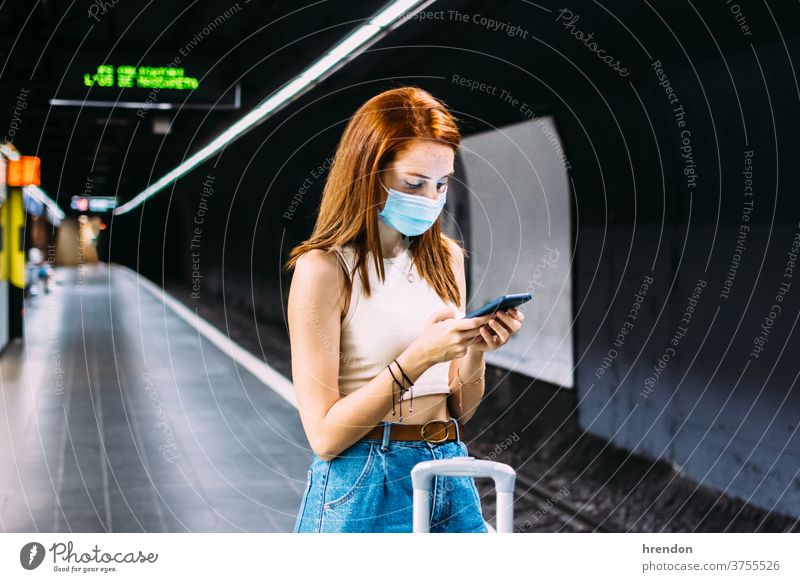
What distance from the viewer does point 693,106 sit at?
428cm

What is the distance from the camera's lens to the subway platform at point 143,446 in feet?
13.2

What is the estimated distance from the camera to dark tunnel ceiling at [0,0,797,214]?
4.38m

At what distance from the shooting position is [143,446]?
205 inches

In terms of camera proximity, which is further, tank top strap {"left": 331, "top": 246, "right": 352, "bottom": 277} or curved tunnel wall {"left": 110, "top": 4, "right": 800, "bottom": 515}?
curved tunnel wall {"left": 110, "top": 4, "right": 800, "bottom": 515}

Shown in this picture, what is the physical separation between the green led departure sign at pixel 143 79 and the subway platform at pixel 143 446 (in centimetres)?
95

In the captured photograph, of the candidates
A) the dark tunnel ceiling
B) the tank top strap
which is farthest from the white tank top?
the dark tunnel ceiling

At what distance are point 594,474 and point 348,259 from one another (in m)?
3.93

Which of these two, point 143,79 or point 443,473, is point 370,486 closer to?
point 443,473

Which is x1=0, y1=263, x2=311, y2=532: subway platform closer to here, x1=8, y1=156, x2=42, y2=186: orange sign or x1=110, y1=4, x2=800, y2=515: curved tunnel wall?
x1=110, y1=4, x2=800, y2=515: curved tunnel wall

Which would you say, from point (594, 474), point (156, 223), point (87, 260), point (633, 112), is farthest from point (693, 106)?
point (87, 260)

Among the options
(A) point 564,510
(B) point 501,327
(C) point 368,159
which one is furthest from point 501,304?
(A) point 564,510

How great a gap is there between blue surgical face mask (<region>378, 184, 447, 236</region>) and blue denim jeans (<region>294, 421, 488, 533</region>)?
0.40 m

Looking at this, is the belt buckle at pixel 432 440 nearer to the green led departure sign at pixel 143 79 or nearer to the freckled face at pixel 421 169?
the freckled face at pixel 421 169

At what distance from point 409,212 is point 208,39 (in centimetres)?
556
